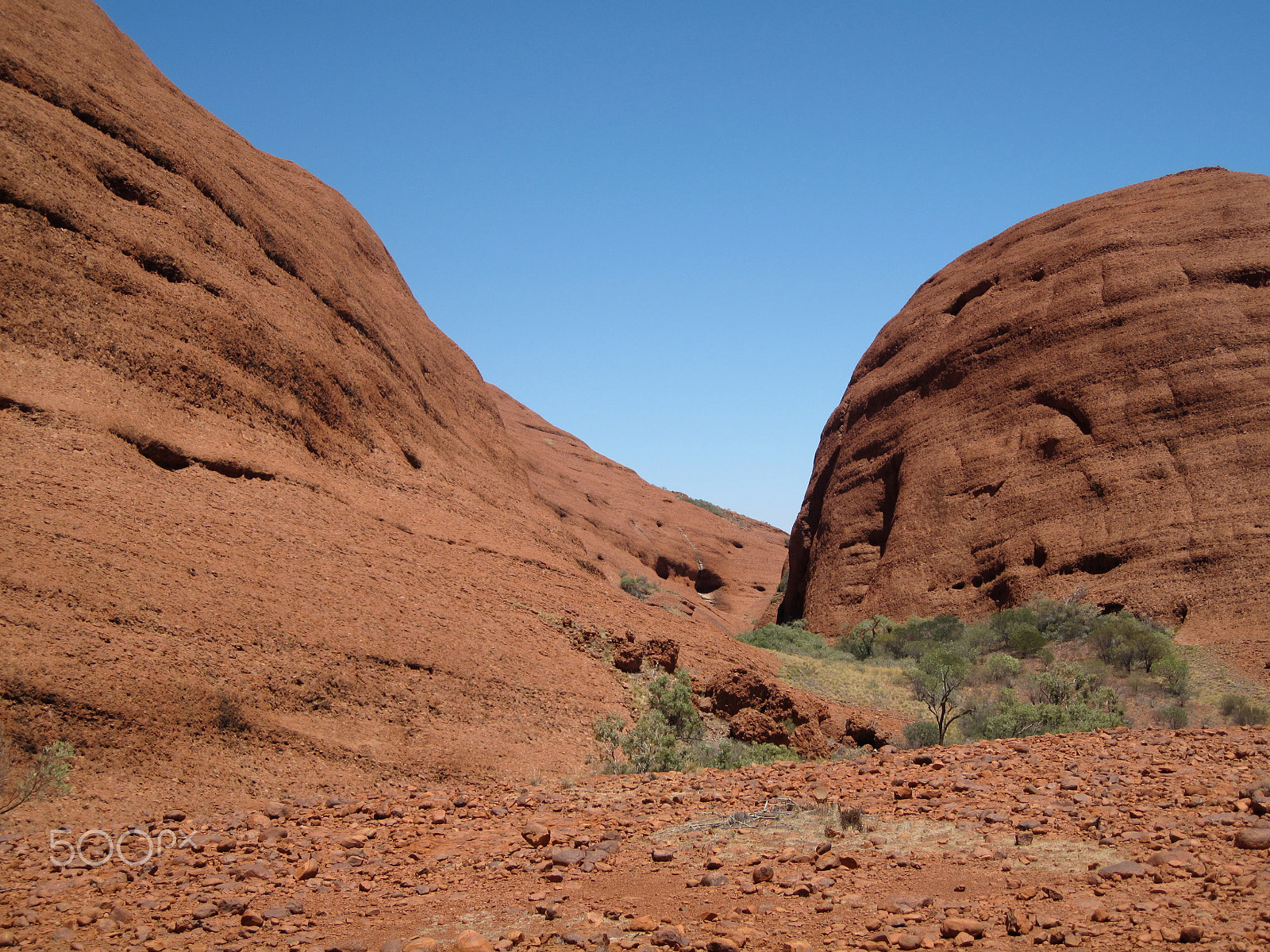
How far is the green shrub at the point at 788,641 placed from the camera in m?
19.8

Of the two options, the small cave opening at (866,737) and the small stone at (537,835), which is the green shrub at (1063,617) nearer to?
the small cave opening at (866,737)

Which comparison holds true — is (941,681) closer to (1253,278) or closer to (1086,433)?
(1086,433)

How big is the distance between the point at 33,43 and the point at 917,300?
85.5 feet

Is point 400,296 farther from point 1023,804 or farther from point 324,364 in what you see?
point 1023,804

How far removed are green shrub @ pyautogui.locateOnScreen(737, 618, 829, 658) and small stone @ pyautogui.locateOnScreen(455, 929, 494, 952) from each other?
15.2 m

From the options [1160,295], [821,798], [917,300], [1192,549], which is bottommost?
[821,798]

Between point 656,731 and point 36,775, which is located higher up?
point 656,731

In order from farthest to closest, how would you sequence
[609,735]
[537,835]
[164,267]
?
[164,267]
[609,735]
[537,835]

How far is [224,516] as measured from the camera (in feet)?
28.0

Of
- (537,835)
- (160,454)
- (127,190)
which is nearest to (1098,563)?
(537,835)

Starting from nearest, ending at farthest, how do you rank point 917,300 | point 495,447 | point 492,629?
point 492,629, point 495,447, point 917,300

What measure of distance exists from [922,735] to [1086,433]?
14.8 meters

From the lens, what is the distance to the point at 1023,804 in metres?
5.45

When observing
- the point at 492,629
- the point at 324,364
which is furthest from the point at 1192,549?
the point at 324,364
